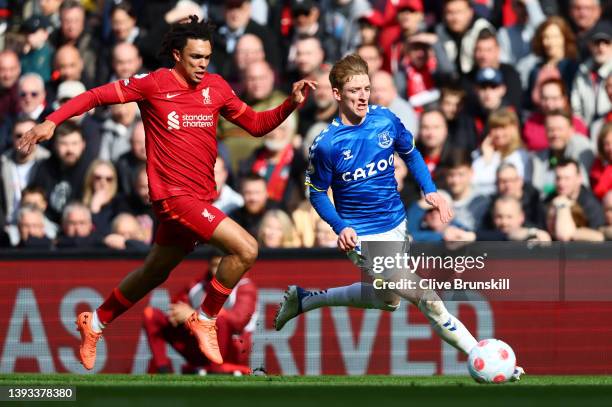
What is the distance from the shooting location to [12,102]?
1634 centimetres

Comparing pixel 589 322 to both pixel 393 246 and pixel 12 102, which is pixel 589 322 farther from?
pixel 12 102

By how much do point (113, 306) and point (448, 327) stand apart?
2654mm

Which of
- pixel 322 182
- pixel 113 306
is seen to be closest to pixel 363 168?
pixel 322 182

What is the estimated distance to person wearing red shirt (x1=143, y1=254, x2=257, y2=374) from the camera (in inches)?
511

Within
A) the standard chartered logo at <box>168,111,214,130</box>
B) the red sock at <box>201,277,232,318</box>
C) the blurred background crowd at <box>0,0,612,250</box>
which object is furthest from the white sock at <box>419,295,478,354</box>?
the blurred background crowd at <box>0,0,612,250</box>

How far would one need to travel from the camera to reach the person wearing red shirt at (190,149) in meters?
11.0

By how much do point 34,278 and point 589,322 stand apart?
195 inches

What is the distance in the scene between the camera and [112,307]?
38.2 feet

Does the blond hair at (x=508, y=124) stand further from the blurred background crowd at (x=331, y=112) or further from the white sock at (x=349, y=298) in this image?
the white sock at (x=349, y=298)

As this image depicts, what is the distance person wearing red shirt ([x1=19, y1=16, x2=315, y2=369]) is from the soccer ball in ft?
6.03

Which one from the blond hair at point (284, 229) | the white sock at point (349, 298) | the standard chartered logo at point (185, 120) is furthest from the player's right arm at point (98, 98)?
the blond hair at point (284, 229)

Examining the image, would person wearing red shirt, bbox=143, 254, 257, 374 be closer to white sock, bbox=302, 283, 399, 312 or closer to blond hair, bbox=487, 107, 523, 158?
white sock, bbox=302, 283, 399, 312

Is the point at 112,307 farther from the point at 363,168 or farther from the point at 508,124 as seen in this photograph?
the point at 508,124

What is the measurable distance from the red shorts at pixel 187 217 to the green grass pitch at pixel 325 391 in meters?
1.12
